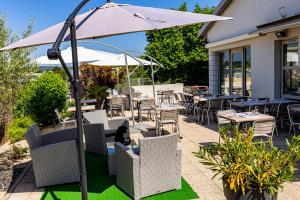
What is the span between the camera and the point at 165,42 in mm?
26594

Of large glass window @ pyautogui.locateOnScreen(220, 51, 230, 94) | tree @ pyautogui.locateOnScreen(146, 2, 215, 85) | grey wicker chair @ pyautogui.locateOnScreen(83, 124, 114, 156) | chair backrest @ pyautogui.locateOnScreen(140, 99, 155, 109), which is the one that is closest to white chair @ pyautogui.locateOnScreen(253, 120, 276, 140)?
grey wicker chair @ pyautogui.locateOnScreen(83, 124, 114, 156)

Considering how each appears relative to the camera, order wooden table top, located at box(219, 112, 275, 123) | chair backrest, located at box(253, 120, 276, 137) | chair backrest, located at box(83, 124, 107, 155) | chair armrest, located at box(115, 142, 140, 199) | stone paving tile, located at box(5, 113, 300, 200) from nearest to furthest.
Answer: chair armrest, located at box(115, 142, 140, 199), stone paving tile, located at box(5, 113, 300, 200), chair backrest, located at box(253, 120, 276, 137), wooden table top, located at box(219, 112, 275, 123), chair backrest, located at box(83, 124, 107, 155)

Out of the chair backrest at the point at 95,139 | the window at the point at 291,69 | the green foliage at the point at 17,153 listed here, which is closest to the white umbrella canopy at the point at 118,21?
the chair backrest at the point at 95,139

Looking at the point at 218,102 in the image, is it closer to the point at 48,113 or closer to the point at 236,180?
the point at 48,113

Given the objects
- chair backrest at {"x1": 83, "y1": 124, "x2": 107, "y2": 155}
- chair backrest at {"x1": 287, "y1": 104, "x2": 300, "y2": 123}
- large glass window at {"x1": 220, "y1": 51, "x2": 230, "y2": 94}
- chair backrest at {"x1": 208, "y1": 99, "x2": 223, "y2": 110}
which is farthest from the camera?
large glass window at {"x1": 220, "y1": 51, "x2": 230, "y2": 94}

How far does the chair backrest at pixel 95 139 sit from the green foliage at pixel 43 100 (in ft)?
14.6

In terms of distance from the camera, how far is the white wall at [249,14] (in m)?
10.0

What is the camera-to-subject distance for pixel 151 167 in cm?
483

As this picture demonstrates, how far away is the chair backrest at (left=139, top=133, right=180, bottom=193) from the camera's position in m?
4.73

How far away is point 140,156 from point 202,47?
22842 mm

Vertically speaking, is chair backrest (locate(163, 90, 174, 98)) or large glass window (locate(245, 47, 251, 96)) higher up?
large glass window (locate(245, 47, 251, 96))

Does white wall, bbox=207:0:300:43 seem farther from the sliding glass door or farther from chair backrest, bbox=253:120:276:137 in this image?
chair backrest, bbox=253:120:276:137

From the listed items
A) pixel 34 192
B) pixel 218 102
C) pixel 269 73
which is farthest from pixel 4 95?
pixel 269 73

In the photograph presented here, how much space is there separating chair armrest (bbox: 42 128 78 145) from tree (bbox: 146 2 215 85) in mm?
18891
